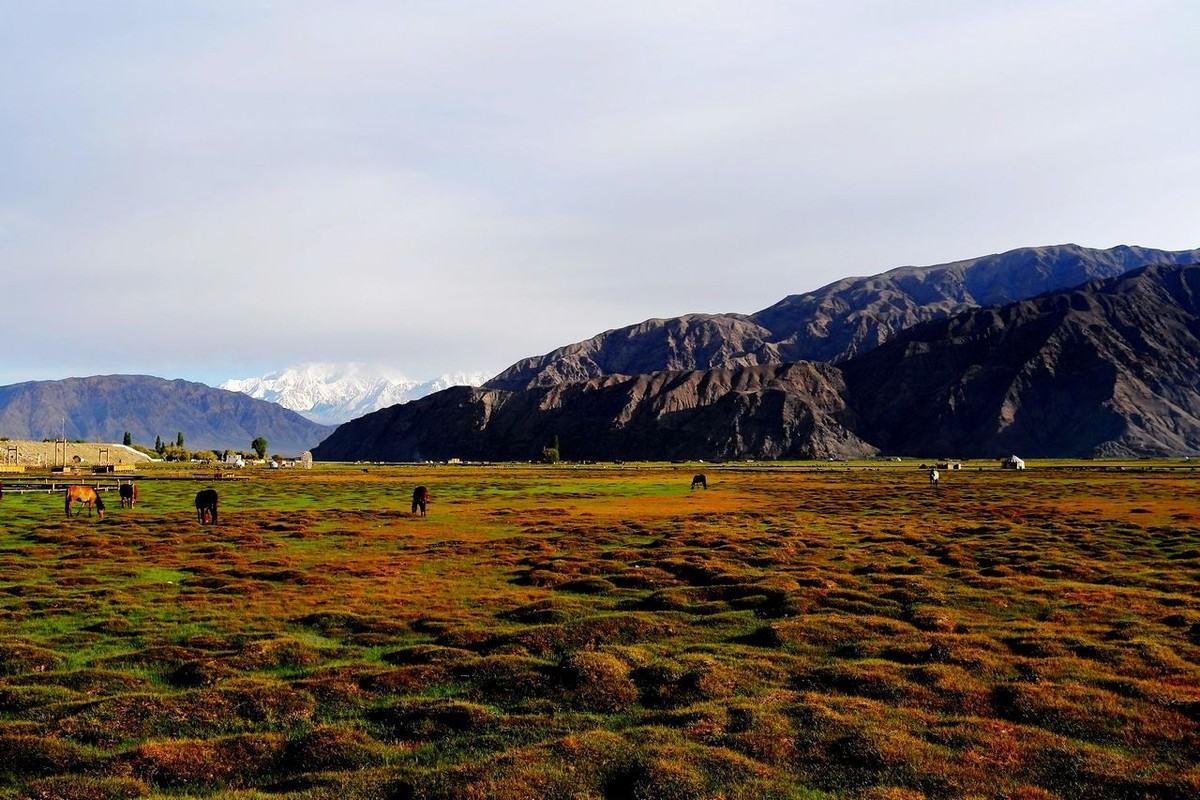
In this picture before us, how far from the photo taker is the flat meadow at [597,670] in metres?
13.3

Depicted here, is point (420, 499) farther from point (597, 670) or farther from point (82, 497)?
point (597, 670)

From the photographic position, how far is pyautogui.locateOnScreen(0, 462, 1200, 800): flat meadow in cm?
1331

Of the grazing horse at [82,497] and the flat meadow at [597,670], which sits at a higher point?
the grazing horse at [82,497]

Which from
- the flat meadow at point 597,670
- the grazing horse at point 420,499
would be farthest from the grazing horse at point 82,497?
the grazing horse at point 420,499

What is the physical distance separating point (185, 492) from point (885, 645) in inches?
3306

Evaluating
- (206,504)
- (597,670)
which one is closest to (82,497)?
(206,504)

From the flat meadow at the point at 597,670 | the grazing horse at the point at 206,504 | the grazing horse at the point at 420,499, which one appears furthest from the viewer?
the grazing horse at the point at 420,499

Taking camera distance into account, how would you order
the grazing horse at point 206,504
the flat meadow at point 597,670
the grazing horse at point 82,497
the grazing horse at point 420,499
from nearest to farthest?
the flat meadow at point 597,670 → the grazing horse at point 206,504 → the grazing horse at point 82,497 → the grazing horse at point 420,499

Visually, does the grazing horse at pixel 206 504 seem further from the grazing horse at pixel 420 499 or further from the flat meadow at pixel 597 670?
the grazing horse at pixel 420 499

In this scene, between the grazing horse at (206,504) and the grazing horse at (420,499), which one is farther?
the grazing horse at (420,499)

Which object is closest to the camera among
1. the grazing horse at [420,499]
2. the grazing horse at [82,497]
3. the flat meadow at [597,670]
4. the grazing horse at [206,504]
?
the flat meadow at [597,670]

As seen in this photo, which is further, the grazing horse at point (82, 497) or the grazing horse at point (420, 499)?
the grazing horse at point (420, 499)

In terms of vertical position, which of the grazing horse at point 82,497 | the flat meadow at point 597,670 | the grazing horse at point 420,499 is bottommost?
the flat meadow at point 597,670

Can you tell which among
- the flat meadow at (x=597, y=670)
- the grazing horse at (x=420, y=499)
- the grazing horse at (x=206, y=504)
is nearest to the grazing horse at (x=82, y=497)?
the grazing horse at (x=206, y=504)
